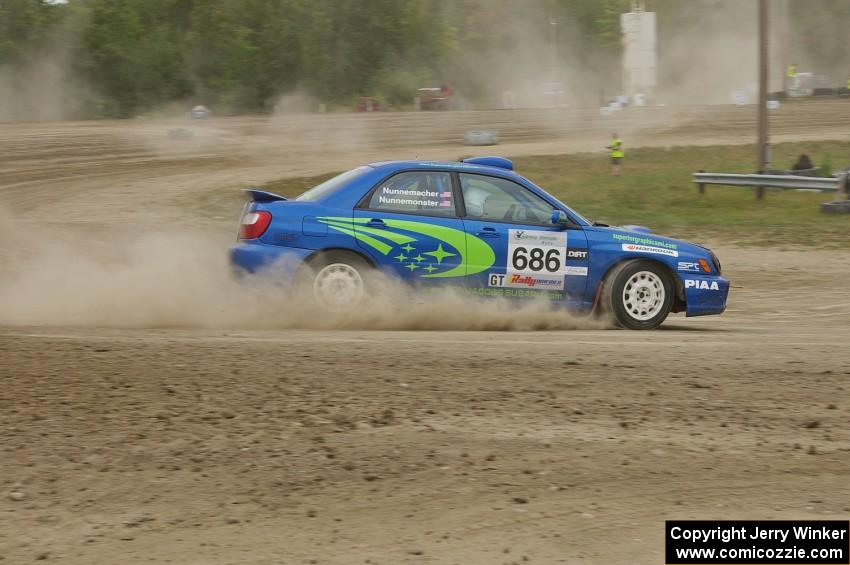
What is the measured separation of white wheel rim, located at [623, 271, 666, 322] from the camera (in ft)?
29.5

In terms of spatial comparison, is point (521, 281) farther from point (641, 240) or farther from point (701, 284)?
point (701, 284)

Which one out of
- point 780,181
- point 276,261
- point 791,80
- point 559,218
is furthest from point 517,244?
point 791,80

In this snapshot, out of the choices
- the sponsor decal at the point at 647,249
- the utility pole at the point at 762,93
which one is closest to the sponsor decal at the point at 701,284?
the sponsor decal at the point at 647,249

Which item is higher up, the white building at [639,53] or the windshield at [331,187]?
the white building at [639,53]

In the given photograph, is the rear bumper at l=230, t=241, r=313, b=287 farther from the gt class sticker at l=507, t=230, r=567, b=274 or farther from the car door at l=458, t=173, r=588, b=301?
the gt class sticker at l=507, t=230, r=567, b=274

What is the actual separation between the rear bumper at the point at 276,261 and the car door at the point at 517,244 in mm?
1381

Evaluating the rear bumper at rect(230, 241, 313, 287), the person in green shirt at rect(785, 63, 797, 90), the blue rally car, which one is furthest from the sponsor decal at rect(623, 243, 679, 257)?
the person in green shirt at rect(785, 63, 797, 90)

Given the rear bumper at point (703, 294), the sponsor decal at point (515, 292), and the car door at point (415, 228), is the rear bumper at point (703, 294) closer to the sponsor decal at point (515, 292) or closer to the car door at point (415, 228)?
the sponsor decal at point (515, 292)

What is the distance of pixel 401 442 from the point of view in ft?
17.1

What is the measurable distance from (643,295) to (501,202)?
56.4 inches

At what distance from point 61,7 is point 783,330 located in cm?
4830

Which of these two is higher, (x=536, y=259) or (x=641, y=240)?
(x=641, y=240)

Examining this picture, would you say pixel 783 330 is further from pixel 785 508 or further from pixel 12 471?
pixel 12 471

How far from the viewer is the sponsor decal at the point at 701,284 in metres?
9.05
